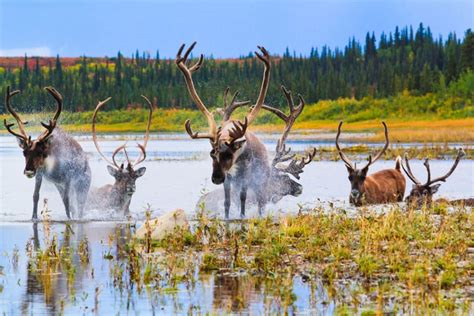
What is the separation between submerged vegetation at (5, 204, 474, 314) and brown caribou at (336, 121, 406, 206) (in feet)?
12.4

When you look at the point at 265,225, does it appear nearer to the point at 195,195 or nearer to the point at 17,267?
the point at 17,267

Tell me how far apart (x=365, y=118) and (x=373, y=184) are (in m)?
64.4

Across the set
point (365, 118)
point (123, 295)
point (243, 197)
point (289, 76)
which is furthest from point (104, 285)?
point (289, 76)

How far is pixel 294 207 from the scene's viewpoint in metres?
19.6

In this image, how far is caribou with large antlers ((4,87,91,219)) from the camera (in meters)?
16.5

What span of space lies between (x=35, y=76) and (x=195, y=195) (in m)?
113

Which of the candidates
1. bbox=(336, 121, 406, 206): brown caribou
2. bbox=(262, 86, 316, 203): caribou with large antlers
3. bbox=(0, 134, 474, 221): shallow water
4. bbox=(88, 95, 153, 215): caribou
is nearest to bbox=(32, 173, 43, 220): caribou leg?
bbox=(0, 134, 474, 221): shallow water

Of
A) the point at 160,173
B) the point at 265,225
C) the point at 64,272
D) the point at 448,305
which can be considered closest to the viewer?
the point at 448,305

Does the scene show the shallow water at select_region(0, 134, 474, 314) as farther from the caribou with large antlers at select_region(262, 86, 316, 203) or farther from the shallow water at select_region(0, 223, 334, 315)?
the caribou with large antlers at select_region(262, 86, 316, 203)

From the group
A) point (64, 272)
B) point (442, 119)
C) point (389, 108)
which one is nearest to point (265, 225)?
point (64, 272)

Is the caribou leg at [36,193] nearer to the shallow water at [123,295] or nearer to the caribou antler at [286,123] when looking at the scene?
the caribou antler at [286,123]

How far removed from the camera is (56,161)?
1683 cm

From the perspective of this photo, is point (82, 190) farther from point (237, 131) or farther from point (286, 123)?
point (286, 123)

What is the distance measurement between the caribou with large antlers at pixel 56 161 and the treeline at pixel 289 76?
76.7 metres
